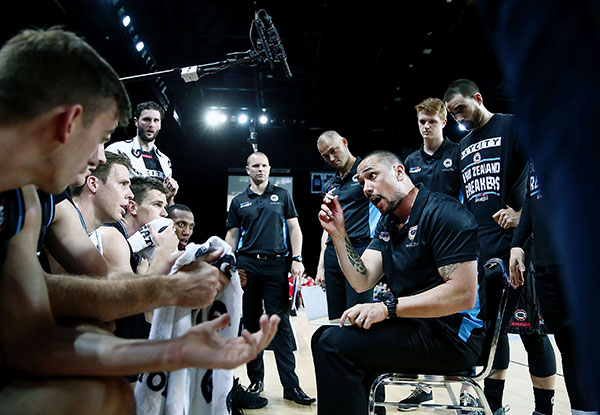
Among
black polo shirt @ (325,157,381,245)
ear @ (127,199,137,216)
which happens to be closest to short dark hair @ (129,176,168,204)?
ear @ (127,199,137,216)

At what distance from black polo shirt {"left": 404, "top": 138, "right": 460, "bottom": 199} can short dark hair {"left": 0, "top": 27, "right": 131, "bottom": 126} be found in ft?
8.59

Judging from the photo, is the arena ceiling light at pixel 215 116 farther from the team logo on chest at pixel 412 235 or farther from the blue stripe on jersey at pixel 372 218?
the team logo on chest at pixel 412 235

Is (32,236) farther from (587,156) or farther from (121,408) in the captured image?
(587,156)

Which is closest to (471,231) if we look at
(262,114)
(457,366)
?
(457,366)

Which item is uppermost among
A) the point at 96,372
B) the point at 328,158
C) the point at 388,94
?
the point at 388,94

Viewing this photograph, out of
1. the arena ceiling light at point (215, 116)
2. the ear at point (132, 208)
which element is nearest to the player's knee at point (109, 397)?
the ear at point (132, 208)

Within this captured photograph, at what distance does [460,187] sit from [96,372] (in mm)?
2779

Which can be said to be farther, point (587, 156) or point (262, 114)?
point (262, 114)

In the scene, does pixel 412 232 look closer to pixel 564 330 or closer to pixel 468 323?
pixel 468 323

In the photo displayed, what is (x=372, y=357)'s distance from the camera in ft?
5.42

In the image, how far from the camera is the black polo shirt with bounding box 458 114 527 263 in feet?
8.49

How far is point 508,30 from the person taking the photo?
45cm

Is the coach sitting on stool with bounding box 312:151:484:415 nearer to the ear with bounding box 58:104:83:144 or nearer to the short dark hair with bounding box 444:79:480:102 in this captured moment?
the short dark hair with bounding box 444:79:480:102

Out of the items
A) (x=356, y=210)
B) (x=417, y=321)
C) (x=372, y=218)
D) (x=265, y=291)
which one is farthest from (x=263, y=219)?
(x=417, y=321)
